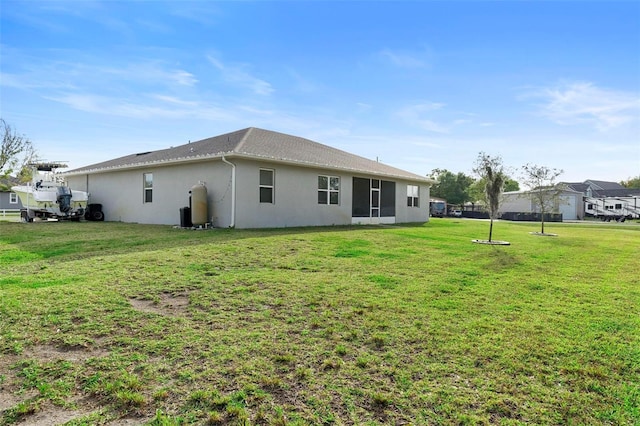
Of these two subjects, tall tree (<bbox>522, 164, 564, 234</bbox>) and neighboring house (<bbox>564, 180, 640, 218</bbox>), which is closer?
tall tree (<bbox>522, 164, 564, 234</bbox>)

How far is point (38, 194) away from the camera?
16.4 metres

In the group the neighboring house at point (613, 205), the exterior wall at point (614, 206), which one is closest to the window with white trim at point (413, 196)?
the neighboring house at point (613, 205)

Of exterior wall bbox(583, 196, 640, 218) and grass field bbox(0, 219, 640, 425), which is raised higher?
exterior wall bbox(583, 196, 640, 218)

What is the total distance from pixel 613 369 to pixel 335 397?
2387 millimetres

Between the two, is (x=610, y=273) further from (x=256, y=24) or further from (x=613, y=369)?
(x=256, y=24)

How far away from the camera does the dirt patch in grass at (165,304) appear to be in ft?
13.5

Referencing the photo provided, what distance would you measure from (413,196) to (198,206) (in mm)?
13448

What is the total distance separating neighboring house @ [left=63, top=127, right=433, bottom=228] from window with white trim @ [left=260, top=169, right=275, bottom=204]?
0.12 ft

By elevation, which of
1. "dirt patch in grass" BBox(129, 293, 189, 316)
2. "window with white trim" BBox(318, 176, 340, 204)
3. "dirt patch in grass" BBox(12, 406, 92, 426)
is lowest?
"dirt patch in grass" BBox(12, 406, 92, 426)

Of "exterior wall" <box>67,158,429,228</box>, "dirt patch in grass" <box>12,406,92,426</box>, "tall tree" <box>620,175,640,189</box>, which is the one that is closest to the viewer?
"dirt patch in grass" <box>12,406,92,426</box>

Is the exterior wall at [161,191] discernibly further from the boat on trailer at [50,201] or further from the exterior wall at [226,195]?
the boat on trailer at [50,201]

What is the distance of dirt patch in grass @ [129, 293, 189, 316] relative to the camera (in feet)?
13.5

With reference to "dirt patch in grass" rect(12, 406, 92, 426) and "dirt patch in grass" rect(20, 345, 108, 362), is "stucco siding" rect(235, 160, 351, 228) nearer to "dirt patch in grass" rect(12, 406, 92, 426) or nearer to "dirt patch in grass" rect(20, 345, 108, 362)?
"dirt patch in grass" rect(20, 345, 108, 362)

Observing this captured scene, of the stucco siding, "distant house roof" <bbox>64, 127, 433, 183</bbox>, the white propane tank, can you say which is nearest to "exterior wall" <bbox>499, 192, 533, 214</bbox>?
"distant house roof" <bbox>64, 127, 433, 183</bbox>
